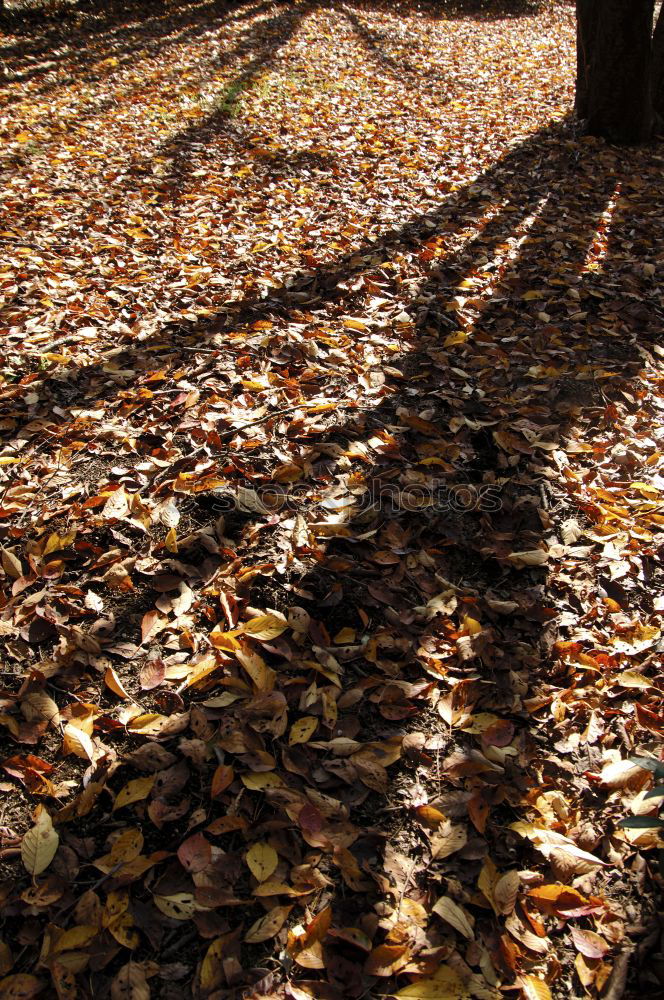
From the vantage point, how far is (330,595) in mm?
2275

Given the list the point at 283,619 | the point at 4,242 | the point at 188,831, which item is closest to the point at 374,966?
the point at 188,831

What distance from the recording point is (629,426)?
3.07m

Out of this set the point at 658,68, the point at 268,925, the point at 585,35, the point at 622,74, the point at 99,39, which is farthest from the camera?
the point at 99,39

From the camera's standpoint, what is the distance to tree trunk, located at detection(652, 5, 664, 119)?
19.2ft

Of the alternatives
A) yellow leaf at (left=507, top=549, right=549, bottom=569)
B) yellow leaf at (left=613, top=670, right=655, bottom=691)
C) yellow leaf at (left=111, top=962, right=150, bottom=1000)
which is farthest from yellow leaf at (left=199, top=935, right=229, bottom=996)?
yellow leaf at (left=507, top=549, right=549, bottom=569)

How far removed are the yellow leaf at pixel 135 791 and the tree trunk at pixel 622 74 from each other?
6.82 meters

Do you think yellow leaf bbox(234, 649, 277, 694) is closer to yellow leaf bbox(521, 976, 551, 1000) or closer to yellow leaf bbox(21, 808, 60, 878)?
yellow leaf bbox(21, 808, 60, 878)

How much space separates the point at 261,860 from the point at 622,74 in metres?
7.00

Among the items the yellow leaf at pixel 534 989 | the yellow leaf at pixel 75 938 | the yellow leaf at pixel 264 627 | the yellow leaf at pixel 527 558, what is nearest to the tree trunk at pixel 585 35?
the yellow leaf at pixel 527 558

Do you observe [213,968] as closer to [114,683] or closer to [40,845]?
[40,845]

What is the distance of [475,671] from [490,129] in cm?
667

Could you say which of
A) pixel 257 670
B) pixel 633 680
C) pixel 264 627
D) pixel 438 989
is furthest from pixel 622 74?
pixel 438 989

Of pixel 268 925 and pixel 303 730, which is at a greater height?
pixel 303 730

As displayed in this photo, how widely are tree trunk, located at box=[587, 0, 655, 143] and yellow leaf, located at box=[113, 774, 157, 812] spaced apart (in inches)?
268
